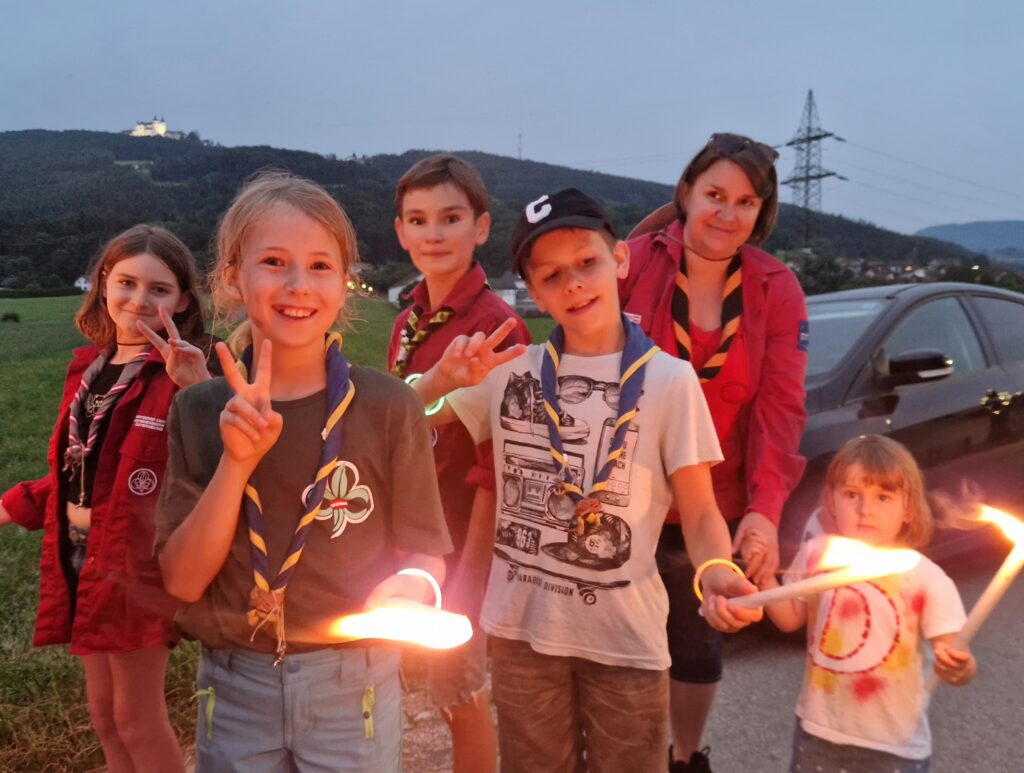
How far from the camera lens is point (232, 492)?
4.97ft

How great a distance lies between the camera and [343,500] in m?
1.67

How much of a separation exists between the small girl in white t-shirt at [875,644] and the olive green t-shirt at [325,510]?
107 cm

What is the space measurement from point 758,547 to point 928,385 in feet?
9.11

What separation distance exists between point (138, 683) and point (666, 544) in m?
1.65

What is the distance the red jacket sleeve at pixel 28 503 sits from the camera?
2604mm

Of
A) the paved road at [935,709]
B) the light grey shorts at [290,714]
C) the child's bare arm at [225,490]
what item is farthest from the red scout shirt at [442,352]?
the paved road at [935,709]

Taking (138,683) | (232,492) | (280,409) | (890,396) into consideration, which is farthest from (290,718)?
(890,396)

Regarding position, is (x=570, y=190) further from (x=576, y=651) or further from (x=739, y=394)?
(x=576, y=651)

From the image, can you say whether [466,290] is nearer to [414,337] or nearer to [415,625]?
[414,337]

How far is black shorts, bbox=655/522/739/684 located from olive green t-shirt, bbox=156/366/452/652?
1078 millimetres

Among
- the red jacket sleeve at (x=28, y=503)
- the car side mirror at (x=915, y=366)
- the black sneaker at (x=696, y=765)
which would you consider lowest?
the black sneaker at (x=696, y=765)

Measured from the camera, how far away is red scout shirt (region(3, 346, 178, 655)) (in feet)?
7.73

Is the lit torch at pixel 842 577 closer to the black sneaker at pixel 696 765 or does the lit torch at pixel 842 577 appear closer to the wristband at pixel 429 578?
the wristband at pixel 429 578

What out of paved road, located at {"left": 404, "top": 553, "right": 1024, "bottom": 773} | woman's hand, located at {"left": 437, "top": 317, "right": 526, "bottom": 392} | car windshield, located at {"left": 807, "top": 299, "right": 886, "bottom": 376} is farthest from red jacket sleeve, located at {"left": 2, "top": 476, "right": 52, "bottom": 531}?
car windshield, located at {"left": 807, "top": 299, "right": 886, "bottom": 376}
